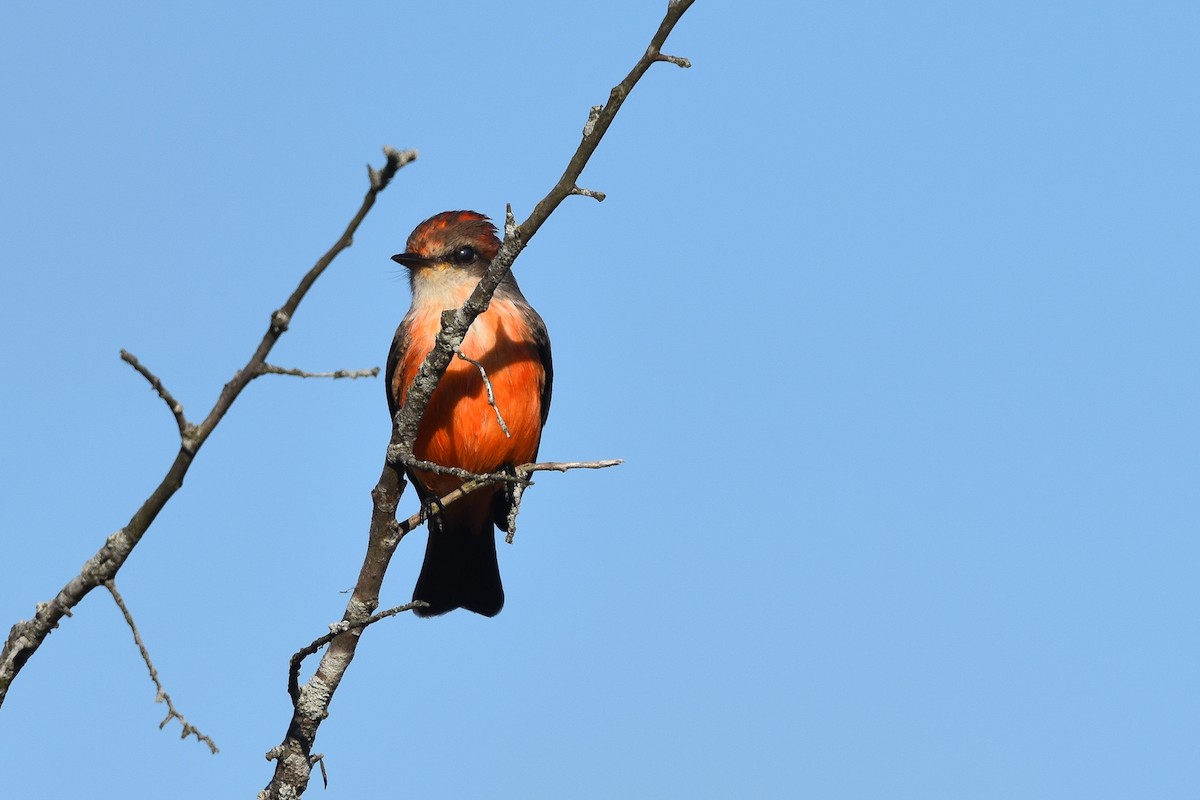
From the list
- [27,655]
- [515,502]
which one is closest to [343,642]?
[515,502]

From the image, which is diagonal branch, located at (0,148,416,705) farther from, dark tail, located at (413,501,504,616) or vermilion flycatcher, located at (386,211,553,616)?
dark tail, located at (413,501,504,616)

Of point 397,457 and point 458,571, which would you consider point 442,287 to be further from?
point 397,457

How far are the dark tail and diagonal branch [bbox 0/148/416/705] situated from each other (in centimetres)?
402

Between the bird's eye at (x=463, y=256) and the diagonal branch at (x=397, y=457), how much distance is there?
2732mm

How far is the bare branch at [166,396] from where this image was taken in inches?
141

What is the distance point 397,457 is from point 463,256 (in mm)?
2950

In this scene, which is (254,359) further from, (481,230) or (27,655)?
(481,230)

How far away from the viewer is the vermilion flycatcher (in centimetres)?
777

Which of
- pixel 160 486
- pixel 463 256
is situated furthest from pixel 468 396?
pixel 160 486

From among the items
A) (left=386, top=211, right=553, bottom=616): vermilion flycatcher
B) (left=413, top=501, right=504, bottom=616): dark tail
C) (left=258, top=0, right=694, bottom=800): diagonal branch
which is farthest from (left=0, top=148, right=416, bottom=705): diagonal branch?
(left=413, top=501, right=504, bottom=616): dark tail

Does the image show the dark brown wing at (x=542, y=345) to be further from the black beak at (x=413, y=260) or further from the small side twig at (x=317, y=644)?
the small side twig at (x=317, y=644)

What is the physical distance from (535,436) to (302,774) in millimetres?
3026

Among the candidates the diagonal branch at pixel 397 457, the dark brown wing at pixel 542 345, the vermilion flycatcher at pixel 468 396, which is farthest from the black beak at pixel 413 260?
the diagonal branch at pixel 397 457

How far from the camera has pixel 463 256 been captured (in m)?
8.49
